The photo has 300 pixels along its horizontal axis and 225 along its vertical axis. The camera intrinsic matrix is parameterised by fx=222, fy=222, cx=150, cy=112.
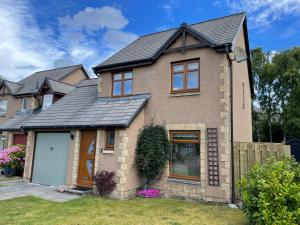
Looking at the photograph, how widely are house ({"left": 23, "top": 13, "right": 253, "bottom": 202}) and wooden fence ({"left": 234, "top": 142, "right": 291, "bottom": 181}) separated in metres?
0.35

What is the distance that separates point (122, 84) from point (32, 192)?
23.1 ft

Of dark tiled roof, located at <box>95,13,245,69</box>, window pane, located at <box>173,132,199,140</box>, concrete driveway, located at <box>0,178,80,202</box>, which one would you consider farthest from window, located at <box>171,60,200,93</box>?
concrete driveway, located at <box>0,178,80,202</box>

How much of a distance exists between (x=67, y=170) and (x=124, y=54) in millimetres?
7498

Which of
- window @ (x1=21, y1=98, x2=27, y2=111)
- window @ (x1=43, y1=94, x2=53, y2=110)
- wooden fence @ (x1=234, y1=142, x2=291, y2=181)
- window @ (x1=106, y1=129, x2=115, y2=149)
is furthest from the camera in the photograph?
window @ (x1=21, y1=98, x2=27, y2=111)

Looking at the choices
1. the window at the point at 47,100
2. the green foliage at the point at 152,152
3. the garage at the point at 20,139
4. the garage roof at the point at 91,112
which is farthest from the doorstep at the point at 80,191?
the garage at the point at 20,139

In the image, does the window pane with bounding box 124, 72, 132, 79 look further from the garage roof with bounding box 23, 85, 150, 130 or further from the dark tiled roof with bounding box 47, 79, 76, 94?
the dark tiled roof with bounding box 47, 79, 76, 94

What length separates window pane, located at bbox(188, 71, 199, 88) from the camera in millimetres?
10455

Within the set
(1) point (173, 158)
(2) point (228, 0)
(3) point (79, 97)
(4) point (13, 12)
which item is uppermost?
(2) point (228, 0)

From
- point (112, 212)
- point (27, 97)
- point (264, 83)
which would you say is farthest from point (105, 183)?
point (264, 83)

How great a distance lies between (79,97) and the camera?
49.0ft

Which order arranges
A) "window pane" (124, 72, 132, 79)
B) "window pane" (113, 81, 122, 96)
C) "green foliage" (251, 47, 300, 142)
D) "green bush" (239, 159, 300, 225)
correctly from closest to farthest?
"green bush" (239, 159, 300, 225), "window pane" (124, 72, 132, 79), "window pane" (113, 81, 122, 96), "green foliage" (251, 47, 300, 142)

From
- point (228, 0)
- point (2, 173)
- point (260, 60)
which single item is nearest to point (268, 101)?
point (260, 60)

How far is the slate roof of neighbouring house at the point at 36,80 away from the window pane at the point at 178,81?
14809mm

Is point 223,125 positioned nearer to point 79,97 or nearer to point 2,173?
point 79,97
